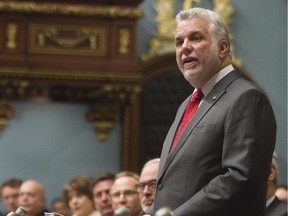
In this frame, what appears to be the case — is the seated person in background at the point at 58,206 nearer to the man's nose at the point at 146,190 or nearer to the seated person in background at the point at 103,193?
the seated person in background at the point at 103,193

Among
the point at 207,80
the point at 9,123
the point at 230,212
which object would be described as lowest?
the point at 9,123

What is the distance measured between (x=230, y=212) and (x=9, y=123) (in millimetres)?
6099

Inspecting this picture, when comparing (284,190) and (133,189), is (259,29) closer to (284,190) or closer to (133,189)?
(284,190)

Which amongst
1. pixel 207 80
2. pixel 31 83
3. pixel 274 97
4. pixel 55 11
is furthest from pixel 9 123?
pixel 207 80

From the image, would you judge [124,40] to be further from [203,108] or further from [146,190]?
[203,108]

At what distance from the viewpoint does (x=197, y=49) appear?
3.33m

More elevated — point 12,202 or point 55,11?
point 55,11

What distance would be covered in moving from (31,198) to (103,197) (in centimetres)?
85

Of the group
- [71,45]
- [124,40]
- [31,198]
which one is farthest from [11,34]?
[31,198]

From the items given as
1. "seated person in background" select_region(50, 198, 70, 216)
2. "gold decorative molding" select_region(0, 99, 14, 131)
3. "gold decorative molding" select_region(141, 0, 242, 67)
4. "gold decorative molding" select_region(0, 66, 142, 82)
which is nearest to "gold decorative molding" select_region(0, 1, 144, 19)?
"gold decorative molding" select_region(0, 66, 142, 82)

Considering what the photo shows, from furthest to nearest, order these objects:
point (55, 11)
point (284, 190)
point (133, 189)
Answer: point (55, 11) → point (284, 190) → point (133, 189)

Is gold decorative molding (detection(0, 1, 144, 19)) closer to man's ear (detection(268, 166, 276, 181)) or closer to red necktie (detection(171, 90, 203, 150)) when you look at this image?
man's ear (detection(268, 166, 276, 181))

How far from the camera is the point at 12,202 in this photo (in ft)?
24.3

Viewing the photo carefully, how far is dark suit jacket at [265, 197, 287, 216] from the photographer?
4.53 m
